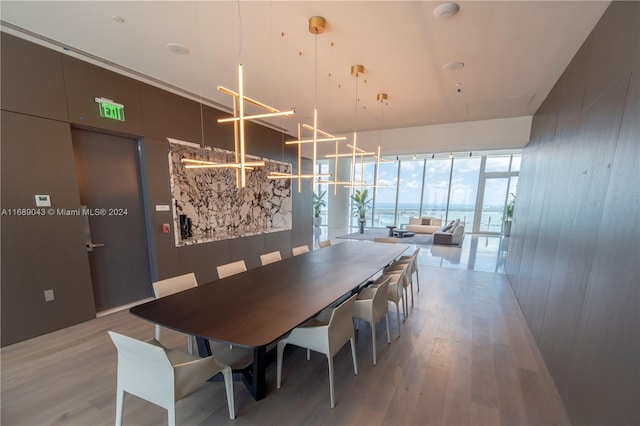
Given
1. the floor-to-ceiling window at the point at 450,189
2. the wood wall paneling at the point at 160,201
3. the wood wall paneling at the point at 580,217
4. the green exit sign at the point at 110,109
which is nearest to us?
the wood wall paneling at the point at 580,217

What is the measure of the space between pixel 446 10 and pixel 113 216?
445 cm

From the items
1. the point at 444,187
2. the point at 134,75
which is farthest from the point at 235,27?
the point at 444,187

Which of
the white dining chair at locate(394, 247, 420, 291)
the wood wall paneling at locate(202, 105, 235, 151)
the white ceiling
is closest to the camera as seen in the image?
the white ceiling

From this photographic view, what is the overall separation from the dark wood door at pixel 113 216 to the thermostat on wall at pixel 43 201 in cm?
34

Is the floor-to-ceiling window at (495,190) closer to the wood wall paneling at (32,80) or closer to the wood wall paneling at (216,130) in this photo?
the wood wall paneling at (216,130)

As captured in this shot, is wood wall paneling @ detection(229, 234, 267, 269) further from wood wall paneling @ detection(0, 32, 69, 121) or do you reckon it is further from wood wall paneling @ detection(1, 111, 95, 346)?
wood wall paneling @ detection(0, 32, 69, 121)

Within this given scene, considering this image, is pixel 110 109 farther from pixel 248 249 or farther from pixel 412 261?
pixel 412 261

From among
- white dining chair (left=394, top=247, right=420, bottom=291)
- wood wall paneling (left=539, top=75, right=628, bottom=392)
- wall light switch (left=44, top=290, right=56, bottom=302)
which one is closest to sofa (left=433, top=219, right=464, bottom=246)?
white dining chair (left=394, top=247, right=420, bottom=291)

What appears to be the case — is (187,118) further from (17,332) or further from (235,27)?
(17,332)

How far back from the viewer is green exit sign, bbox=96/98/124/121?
121 inches

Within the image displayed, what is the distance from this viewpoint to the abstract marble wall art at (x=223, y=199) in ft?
13.1

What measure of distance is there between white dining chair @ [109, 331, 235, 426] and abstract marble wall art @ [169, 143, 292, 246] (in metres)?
2.76

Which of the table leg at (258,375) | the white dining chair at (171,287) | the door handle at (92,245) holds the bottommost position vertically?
the table leg at (258,375)

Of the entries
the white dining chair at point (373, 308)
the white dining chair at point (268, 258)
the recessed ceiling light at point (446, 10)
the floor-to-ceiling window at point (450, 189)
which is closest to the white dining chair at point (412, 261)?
the white dining chair at point (373, 308)
